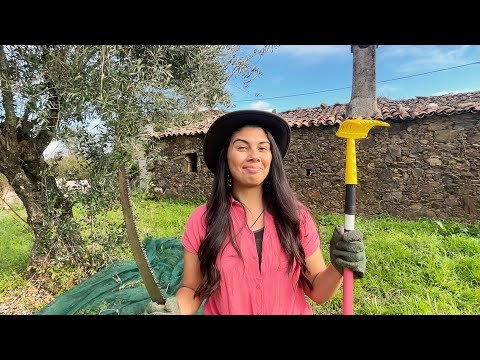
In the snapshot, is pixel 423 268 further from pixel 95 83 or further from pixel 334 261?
pixel 95 83

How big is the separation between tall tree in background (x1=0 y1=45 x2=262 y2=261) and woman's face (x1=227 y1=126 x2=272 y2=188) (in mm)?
2073

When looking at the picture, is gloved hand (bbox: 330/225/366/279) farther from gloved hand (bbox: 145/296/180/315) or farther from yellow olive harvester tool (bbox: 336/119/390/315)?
gloved hand (bbox: 145/296/180/315)

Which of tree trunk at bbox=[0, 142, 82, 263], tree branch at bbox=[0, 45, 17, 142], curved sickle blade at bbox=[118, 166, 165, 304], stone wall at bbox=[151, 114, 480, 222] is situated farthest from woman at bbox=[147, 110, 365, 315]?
stone wall at bbox=[151, 114, 480, 222]

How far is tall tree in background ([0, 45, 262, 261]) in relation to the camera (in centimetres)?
340

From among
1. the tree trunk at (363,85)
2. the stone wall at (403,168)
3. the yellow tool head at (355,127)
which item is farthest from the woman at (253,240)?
the tree trunk at (363,85)

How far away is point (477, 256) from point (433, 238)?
0.98 m

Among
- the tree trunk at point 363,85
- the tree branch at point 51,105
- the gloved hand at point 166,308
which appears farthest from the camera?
the tree trunk at point 363,85

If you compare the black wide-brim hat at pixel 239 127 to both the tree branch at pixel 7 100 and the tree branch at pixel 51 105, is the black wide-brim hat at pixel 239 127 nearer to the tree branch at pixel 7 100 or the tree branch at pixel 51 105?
the tree branch at pixel 51 105

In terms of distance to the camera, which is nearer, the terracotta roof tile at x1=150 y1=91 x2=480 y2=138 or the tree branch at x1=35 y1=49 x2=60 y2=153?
the tree branch at x1=35 y1=49 x2=60 y2=153

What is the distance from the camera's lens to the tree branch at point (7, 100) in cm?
349

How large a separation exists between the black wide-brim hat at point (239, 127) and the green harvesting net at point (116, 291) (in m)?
1.57

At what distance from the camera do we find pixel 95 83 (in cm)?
342

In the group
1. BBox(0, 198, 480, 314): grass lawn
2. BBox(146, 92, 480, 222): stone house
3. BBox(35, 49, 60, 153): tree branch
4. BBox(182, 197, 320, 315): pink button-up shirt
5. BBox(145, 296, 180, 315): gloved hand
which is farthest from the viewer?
BBox(146, 92, 480, 222): stone house

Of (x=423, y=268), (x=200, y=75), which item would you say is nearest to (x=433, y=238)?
(x=423, y=268)
